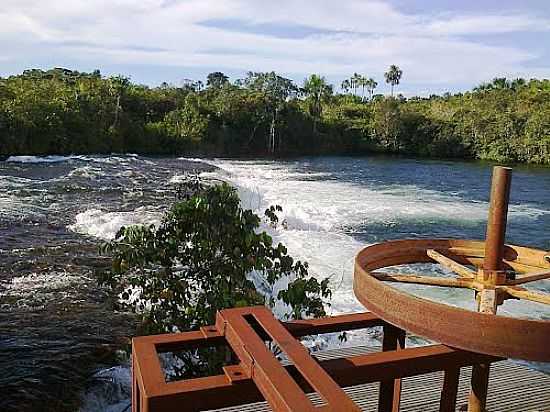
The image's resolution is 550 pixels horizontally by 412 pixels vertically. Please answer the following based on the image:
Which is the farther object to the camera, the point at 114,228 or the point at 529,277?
the point at 114,228

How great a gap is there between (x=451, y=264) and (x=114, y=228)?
10.6 meters

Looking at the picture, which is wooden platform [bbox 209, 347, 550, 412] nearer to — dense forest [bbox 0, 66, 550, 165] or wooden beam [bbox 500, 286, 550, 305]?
wooden beam [bbox 500, 286, 550, 305]

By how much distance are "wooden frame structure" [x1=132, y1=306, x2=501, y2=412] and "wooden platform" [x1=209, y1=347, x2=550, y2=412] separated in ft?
7.75

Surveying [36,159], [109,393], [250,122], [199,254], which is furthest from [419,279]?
[250,122]

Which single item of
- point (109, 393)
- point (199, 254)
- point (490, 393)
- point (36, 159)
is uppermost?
point (199, 254)

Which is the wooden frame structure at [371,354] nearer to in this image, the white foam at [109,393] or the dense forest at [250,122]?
the white foam at [109,393]

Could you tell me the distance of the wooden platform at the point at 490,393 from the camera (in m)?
4.17

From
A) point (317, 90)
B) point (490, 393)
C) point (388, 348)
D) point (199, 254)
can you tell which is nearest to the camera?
point (388, 348)

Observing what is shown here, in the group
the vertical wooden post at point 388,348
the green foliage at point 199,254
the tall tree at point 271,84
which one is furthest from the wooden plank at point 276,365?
the tall tree at point 271,84

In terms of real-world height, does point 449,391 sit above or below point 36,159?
above

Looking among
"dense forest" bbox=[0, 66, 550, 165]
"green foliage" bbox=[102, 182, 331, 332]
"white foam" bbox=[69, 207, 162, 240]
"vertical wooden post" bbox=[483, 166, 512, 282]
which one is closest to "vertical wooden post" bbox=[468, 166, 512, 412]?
"vertical wooden post" bbox=[483, 166, 512, 282]

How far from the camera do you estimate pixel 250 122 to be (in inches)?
1674

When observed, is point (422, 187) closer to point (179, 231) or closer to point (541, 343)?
point (179, 231)

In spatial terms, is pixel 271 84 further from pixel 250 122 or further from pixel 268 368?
pixel 268 368
